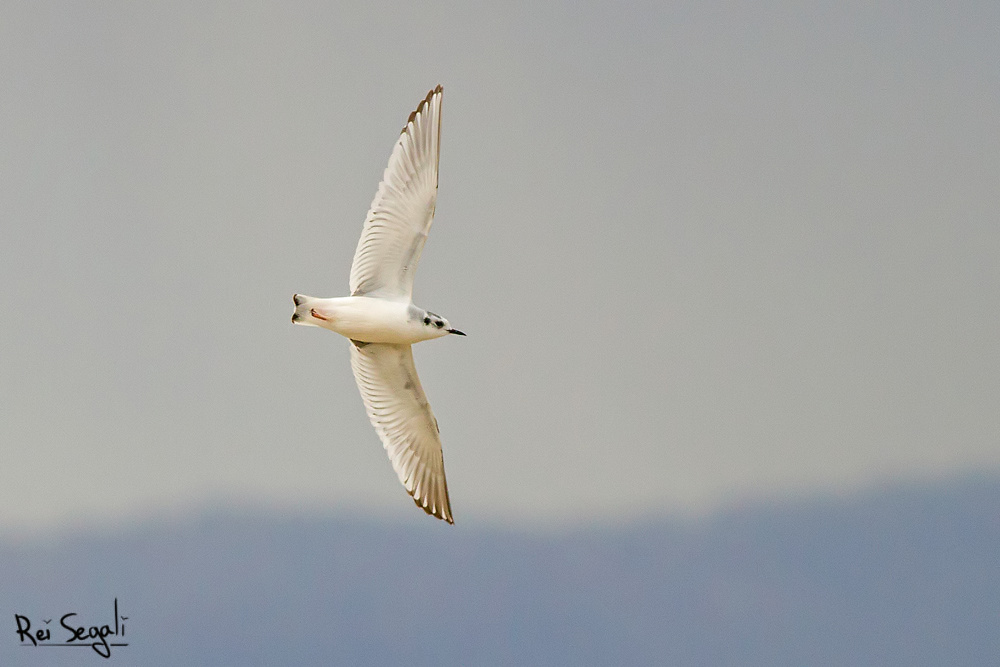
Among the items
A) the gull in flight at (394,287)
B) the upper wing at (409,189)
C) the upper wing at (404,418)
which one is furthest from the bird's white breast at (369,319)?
the upper wing at (409,189)

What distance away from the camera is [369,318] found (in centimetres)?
1311

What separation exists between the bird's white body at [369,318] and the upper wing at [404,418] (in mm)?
261

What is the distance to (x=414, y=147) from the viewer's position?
13.1 m

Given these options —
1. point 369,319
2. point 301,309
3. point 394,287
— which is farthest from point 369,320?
point 301,309

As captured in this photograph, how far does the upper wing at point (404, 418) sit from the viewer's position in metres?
13.6

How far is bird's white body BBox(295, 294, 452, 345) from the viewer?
12.9 meters

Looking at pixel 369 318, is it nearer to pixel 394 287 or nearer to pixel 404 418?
pixel 394 287

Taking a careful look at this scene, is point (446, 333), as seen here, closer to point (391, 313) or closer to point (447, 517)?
point (391, 313)

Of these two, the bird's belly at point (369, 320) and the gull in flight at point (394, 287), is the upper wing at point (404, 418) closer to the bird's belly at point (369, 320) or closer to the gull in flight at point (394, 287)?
the gull in flight at point (394, 287)

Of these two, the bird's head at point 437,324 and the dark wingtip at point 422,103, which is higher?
the dark wingtip at point 422,103

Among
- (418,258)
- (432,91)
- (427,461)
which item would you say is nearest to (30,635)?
(427,461)

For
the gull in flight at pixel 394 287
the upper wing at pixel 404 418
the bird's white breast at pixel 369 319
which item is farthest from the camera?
the upper wing at pixel 404 418

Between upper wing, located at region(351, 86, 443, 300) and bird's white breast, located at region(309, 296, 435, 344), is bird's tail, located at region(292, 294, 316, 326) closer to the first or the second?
bird's white breast, located at region(309, 296, 435, 344)

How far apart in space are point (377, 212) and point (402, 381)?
4.70ft
